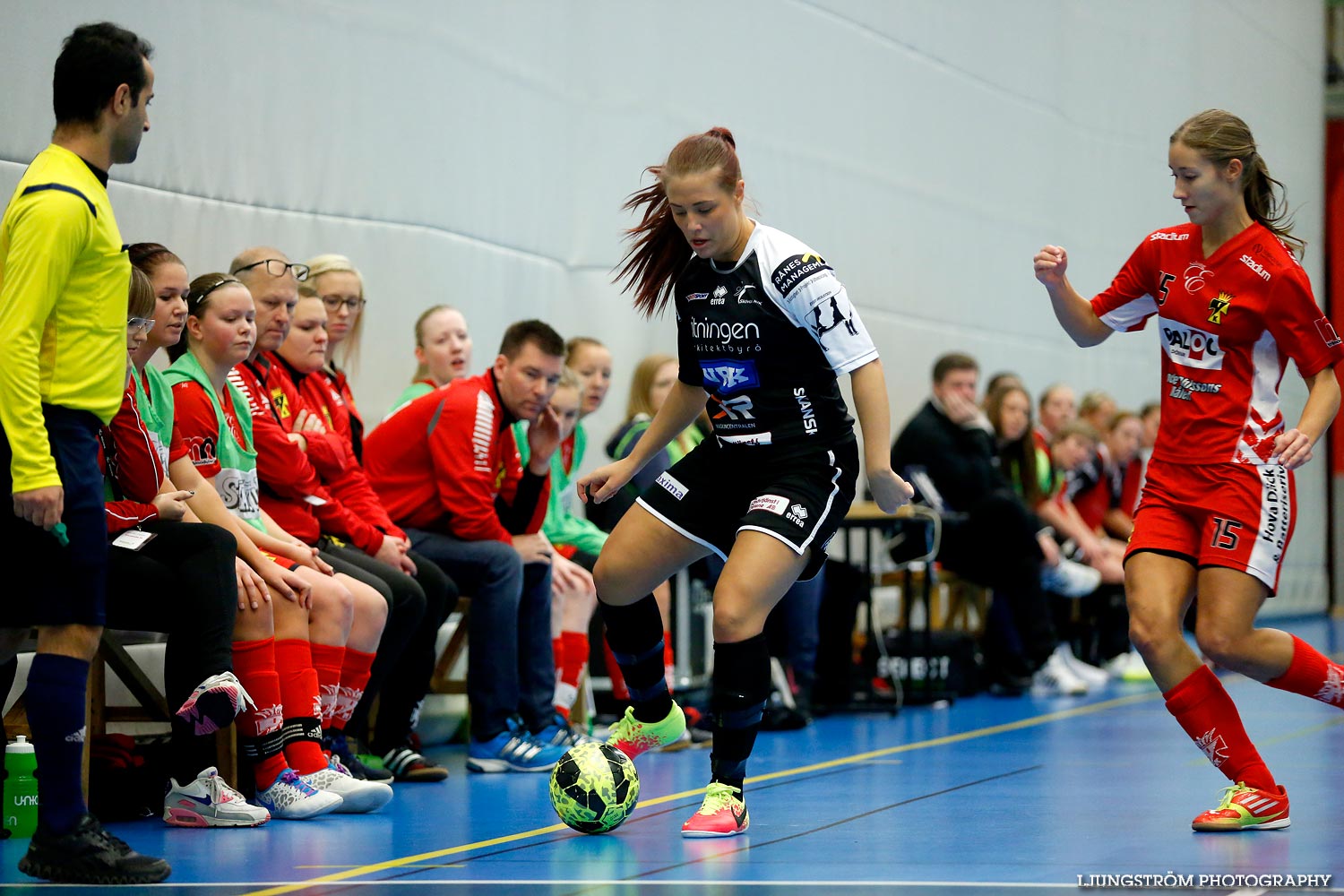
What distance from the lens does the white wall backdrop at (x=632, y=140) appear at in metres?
6.39

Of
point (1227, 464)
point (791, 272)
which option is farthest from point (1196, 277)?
point (791, 272)

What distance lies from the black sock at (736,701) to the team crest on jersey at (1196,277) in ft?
4.61

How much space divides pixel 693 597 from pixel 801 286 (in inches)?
164

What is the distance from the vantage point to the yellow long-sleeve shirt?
339cm

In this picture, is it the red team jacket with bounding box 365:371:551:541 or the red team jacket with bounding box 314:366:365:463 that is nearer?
the red team jacket with bounding box 314:366:365:463

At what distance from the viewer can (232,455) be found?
496 centimetres

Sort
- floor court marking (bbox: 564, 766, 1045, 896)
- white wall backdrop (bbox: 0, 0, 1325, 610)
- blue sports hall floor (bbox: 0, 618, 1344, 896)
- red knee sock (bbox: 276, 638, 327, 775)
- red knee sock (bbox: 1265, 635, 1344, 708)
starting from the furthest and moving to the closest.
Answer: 1. white wall backdrop (bbox: 0, 0, 1325, 610)
2. red knee sock (bbox: 276, 638, 327, 775)
3. red knee sock (bbox: 1265, 635, 1344, 708)
4. floor court marking (bbox: 564, 766, 1045, 896)
5. blue sports hall floor (bbox: 0, 618, 1344, 896)

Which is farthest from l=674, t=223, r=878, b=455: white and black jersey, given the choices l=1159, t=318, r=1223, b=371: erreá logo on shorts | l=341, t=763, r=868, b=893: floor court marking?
l=341, t=763, r=868, b=893: floor court marking

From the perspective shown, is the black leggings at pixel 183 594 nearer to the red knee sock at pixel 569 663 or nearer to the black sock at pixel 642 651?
the black sock at pixel 642 651

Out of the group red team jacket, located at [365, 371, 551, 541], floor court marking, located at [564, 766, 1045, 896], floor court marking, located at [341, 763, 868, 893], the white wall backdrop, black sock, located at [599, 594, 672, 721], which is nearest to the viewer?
floor court marking, located at [564, 766, 1045, 896]

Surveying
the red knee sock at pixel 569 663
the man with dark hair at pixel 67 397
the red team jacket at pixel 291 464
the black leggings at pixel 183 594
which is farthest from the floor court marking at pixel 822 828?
the red team jacket at pixel 291 464

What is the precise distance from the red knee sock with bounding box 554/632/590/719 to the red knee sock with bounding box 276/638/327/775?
1.86m

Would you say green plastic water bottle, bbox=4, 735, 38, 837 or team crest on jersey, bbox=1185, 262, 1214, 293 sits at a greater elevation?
team crest on jersey, bbox=1185, 262, 1214, 293

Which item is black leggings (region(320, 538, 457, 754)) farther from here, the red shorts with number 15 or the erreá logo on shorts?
the erreá logo on shorts
